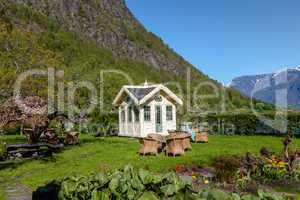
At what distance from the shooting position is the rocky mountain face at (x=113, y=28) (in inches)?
3620

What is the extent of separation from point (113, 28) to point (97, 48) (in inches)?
788

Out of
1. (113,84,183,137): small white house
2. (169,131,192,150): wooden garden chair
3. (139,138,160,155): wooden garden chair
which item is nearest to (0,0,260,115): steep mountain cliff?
(113,84,183,137): small white house

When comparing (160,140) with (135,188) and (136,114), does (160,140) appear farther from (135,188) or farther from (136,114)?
(135,188)

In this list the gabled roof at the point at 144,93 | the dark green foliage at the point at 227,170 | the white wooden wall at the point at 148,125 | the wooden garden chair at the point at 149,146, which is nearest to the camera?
the dark green foliage at the point at 227,170

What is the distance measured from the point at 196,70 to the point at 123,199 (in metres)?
108

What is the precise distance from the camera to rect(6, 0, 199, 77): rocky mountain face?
9194 cm

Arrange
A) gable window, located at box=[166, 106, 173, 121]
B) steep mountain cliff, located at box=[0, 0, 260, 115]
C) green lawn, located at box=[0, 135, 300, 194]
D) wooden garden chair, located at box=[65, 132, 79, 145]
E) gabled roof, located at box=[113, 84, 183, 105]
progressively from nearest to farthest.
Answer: green lawn, located at box=[0, 135, 300, 194] → steep mountain cliff, located at box=[0, 0, 260, 115] → wooden garden chair, located at box=[65, 132, 79, 145] → gabled roof, located at box=[113, 84, 183, 105] → gable window, located at box=[166, 106, 173, 121]

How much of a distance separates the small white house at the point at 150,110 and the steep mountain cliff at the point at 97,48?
14.0 feet

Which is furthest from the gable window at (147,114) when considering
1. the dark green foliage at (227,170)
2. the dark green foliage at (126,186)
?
the dark green foliage at (126,186)

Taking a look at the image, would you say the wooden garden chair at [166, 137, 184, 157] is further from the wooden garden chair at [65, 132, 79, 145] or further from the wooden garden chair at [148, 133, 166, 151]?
the wooden garden chair at [65, 132, 79, 145]

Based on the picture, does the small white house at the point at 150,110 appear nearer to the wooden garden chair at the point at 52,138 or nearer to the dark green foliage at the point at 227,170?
the wooden garden chair at the point at 52,138

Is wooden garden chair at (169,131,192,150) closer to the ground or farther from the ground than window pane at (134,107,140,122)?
closer to the ground

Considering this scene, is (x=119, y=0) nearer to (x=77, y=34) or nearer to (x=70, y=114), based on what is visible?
(x=77, y=34)

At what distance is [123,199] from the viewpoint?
698 cm
